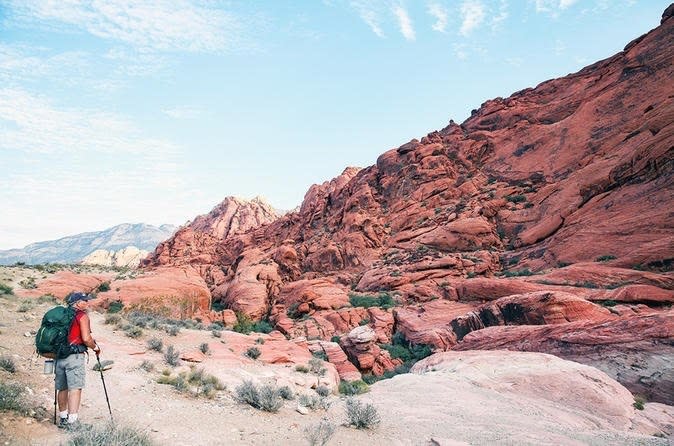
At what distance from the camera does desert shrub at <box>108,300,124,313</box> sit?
2024cm

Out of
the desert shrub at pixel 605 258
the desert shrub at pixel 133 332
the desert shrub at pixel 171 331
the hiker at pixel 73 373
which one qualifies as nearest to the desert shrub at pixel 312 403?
the hiker at pixel 73 373

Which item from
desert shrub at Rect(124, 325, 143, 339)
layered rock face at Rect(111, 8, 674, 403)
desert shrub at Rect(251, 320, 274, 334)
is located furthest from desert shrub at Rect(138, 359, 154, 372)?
desert shrub at Rect(251, 320, 274, 334)

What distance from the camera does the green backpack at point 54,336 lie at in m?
5.46

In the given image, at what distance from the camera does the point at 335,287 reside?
3256cm

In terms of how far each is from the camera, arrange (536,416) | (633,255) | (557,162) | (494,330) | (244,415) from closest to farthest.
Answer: (244,415) < (536,416) < (494,330) < (633,255) < (557,162)

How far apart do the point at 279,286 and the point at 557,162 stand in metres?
30.8

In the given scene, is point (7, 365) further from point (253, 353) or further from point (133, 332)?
point (253, 353)

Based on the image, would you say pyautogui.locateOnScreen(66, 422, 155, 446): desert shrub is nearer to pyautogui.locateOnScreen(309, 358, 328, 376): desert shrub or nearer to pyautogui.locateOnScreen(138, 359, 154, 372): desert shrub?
pyautogui.locateOnScreen(138, 359, 154, 372): desert shrub

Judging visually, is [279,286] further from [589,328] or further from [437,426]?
[437,426]

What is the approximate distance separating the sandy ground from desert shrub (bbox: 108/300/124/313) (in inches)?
306

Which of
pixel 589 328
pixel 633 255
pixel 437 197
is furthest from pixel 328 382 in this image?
pixel 437 197

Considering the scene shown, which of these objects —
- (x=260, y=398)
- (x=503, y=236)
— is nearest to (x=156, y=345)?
(x=260, y=398)

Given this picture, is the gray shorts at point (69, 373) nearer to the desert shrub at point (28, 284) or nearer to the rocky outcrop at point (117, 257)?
the desert shrub at point (28, 284)

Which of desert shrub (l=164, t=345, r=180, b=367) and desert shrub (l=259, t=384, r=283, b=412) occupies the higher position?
desert shrub (l=164, t=345, r=180, b=367)
